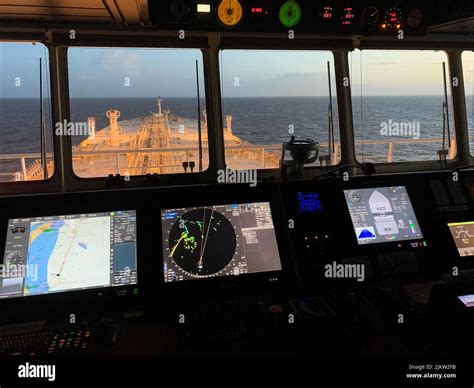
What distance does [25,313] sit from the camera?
1360 mm

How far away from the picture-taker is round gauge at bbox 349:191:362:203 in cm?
179

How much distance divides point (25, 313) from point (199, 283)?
645 millimetres

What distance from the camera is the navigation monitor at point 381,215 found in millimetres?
1743

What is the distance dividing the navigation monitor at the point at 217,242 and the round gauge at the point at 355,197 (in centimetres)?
44

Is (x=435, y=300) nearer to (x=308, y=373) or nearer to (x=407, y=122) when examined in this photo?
(x=308, y=373)

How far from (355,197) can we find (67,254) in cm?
130

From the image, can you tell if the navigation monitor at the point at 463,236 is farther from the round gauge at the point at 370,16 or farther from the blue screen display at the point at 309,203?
the round gauge at the point at 370,16

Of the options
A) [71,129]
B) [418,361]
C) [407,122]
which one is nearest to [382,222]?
[418,361]

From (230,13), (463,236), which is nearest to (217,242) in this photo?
(230,13)

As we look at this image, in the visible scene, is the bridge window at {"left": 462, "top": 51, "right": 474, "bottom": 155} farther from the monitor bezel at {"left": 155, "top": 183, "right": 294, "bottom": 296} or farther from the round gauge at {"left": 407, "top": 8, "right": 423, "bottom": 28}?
the monitor bezel at {"left": 155, "top": 183, "right": 294, "bottom": 296}

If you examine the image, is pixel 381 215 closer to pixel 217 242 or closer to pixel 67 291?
pixel 217 242

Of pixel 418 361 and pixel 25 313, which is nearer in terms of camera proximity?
pixel 418 361

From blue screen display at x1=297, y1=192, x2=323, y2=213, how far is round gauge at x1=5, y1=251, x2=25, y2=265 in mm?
1154

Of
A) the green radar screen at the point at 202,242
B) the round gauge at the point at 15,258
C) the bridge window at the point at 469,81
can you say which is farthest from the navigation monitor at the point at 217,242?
the bridge window at the point at 469,81
